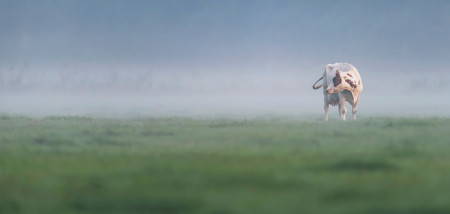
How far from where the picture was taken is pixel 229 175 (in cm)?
1174

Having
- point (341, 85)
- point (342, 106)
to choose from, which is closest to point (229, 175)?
point (341, 85)

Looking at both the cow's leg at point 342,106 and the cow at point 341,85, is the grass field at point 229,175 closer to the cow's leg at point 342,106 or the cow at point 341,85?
the cow at point 341,85

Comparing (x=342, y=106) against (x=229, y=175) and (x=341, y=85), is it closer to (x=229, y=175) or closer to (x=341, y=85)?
(x=341, y=85)

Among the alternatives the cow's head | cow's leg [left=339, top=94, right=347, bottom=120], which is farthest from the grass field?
cow's leg [left=339, top=94, right=347, bottom=120]

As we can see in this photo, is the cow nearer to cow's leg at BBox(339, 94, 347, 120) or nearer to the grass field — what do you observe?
cow's leg at BBox(339, 94, 347, 120)

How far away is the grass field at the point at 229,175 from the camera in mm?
9508

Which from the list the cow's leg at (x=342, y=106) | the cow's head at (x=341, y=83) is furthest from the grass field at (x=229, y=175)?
the cow's leg at (x=342, y=106)

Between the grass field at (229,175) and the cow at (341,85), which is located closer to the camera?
the grass field at (229,175)

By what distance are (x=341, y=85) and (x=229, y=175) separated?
20112 millimetres

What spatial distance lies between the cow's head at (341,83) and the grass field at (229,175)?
450 inches

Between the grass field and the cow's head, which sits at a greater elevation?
the cow's head

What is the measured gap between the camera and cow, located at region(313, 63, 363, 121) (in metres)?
31.1

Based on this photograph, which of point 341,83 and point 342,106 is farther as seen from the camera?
point 342,106

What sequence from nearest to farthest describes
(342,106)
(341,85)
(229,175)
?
(229,175) < (341,85) < (342,106)
